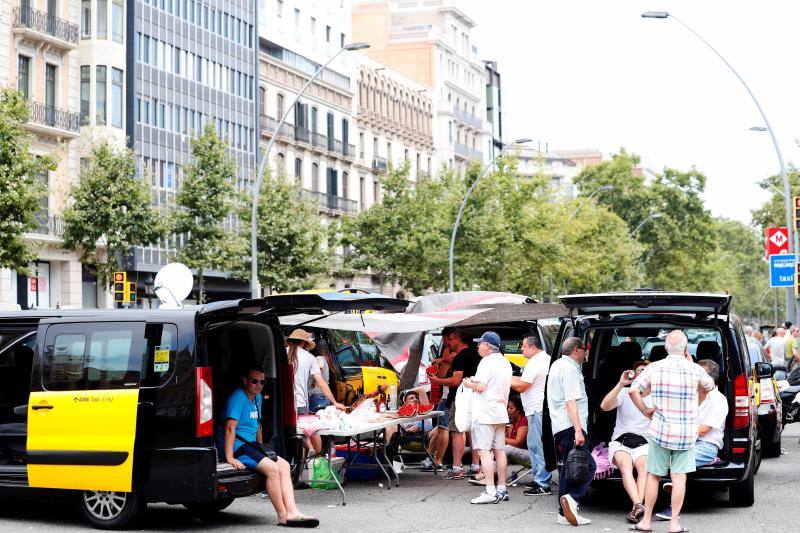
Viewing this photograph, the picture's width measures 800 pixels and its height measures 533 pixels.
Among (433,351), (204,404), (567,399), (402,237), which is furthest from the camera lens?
(402,237)

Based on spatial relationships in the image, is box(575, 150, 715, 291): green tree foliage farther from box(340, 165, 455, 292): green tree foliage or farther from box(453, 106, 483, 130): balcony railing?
box(340, 165, 455, 292): green tree foliage

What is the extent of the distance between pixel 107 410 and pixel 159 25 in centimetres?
4451

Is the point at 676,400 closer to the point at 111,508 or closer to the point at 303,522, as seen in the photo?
the point at 303,522

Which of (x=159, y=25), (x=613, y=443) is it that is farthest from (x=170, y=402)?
(x=159, y=25)

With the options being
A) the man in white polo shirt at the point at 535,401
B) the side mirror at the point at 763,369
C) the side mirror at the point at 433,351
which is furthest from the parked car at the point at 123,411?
the side mirror at the point at 433,351

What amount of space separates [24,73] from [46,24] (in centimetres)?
197

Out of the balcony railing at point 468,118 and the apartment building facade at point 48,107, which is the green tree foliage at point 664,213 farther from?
the apartment building facade at point 48,107

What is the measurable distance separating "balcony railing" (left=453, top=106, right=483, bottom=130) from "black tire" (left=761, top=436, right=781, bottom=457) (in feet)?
257

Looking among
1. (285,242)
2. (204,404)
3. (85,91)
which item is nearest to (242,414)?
(204,404)

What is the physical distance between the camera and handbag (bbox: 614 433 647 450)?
12867 mm

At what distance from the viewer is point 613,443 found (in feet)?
42.2

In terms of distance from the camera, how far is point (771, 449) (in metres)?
18.5

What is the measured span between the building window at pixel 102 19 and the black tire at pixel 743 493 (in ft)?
132

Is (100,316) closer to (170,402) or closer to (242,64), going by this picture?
(170,402)
